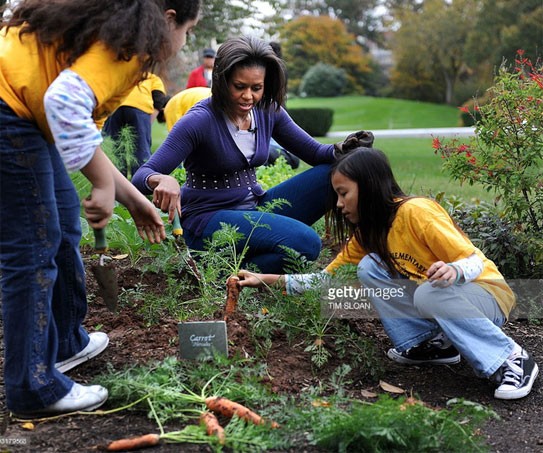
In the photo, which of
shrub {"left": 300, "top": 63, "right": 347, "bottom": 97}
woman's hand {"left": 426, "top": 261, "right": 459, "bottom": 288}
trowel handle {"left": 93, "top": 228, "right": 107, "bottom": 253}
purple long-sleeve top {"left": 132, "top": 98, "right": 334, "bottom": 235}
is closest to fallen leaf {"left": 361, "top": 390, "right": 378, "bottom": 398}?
woman's hand {"left": 426, "top": 261, "right": 459, "bottom": 288}

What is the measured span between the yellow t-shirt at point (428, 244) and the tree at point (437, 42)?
28833mm

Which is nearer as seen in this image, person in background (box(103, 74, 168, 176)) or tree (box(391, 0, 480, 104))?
person in background (box(103, 74, 168, 176))

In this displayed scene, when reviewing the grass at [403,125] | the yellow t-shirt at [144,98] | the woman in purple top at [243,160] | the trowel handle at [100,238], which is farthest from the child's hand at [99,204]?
the grass at [403,125]

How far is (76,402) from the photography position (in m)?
2.38

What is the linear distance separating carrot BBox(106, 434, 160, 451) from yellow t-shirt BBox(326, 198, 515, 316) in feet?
4.17

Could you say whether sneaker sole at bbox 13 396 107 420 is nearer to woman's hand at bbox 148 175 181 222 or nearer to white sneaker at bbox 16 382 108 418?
white sneaker at bbox 16 382 108 418

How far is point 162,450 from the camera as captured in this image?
2172 mm

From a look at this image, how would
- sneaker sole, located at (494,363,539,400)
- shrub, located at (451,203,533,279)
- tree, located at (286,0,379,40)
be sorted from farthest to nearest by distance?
tree, located at (286,0,379,40)
shrub, located at (451,203,533,279)
sneaker sole, located at (494,363,539,400)

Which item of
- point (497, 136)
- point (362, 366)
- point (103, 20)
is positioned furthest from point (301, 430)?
point (497, 136)

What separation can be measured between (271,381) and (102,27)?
136 centimetres

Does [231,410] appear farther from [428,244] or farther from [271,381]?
[428,244]

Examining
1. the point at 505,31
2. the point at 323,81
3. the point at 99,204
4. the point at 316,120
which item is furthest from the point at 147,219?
the point at 323,81

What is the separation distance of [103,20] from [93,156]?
0.39m

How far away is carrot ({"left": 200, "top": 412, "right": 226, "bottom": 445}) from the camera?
2140 millimetres
